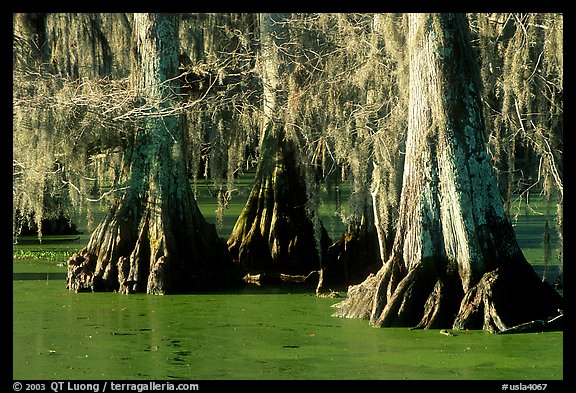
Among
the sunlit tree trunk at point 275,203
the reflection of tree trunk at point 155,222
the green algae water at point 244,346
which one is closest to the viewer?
the green algae water at point 244,346

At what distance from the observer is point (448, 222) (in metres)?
9.83

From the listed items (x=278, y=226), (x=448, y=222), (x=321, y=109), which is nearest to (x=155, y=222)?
(x=278, y=226)

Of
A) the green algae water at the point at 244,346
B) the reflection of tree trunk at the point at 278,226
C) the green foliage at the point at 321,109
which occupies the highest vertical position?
the green foliage at the point at 321,109

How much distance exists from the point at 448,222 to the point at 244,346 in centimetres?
213

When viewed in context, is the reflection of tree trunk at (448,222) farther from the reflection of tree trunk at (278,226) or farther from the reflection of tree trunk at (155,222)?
the reflection of tree trunk at (278,226)

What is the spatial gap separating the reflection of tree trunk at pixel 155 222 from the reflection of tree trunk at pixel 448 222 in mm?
A: 2819

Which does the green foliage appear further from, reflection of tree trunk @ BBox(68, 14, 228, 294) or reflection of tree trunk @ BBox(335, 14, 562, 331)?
reflection of tree trunk @ BBox(335, 14, 562, 331)

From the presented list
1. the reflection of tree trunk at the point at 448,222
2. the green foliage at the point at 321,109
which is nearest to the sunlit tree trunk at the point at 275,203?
the green foliage at the point at 321,109

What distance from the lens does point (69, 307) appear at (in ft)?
36.3

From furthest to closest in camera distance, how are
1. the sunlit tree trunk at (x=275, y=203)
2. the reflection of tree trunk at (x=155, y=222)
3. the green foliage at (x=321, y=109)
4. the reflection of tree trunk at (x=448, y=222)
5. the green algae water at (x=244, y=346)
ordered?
the sunlit tree trunk at (x=275, y=203) < the reflection of tree trunk at (x=155, y=222) < the green foliage at (x=321, y=109) < the reflection of tree trunk at (x=448, y=222) < the green algae water at (x=244, y=346)

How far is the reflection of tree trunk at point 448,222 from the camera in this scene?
9617mm

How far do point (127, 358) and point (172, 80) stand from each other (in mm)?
5017
